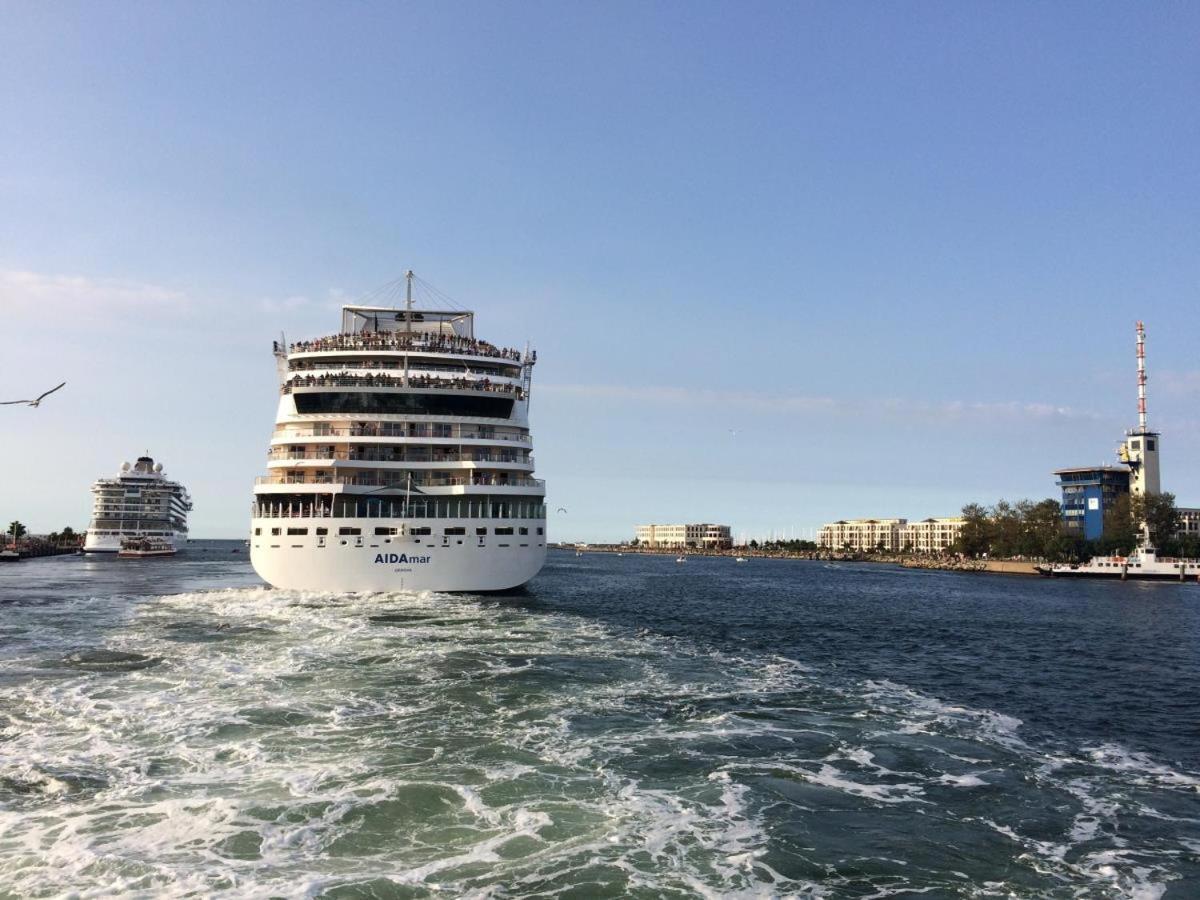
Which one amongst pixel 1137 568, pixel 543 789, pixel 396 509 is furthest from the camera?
pixel 1137 568

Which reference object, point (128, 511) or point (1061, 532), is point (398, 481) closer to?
point (128, 511)

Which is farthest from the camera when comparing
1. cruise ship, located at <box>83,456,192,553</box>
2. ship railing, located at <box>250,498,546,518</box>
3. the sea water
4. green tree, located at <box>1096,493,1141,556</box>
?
cruise ship, located at <box>83,456,192,553</box>

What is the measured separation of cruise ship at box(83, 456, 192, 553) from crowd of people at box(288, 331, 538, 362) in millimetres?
116613

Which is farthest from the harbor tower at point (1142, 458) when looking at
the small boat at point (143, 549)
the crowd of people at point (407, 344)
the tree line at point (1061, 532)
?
the small boat at point (143, 549)

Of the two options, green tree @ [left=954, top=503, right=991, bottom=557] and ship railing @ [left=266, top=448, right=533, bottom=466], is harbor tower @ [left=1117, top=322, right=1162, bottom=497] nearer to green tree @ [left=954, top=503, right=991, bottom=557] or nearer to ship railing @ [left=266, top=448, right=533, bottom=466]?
green tree @ [left=954, top=503, right=991, bottom=557]

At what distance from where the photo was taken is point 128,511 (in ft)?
508

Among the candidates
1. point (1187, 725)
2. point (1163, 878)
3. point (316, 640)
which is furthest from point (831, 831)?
point (316, 640)

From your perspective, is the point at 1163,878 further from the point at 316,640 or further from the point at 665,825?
the point at 316,640

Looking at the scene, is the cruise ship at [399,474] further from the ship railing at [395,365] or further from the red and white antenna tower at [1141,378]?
the red and white antenna tower at [1141,378]

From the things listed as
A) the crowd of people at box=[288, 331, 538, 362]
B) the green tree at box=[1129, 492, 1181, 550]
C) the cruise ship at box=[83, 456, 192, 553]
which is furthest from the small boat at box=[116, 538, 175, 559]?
the green tree at box=[1129, 492, 1181, 550]

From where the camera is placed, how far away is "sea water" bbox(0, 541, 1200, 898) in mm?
11758

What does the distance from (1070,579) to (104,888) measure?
136 m

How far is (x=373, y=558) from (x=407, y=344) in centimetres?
1547

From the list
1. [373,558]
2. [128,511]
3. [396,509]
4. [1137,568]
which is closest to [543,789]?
[373,558]
